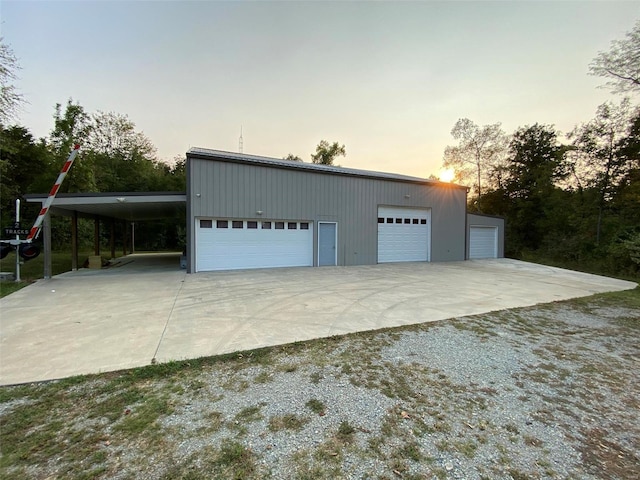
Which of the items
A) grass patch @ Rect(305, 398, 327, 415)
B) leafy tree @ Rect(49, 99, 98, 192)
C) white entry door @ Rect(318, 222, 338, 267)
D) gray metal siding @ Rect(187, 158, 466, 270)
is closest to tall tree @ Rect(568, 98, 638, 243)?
gray metal siding @ Rect(187, 158, 466, 270)

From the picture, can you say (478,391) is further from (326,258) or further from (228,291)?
(326,258)

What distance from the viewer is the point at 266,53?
10.5 metres

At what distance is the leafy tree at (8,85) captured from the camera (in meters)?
11.6

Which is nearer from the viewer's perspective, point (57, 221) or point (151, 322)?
point (151, 322)

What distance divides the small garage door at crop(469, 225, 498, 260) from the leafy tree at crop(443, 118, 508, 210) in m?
8.75

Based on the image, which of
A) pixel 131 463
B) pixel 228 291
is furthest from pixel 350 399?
pixel 228 291

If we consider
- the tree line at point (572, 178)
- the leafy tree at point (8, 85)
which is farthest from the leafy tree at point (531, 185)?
the leafy tree at point (8, 85)

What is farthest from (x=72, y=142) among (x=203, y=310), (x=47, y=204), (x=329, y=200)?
(x=203, y=310)

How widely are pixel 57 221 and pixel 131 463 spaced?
88.3 feet

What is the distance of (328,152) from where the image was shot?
113 feet

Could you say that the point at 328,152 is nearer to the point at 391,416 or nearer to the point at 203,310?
the point at 203,310

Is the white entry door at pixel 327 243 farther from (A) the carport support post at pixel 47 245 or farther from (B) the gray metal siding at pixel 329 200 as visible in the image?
(A) the carport support post at pixel 47 245

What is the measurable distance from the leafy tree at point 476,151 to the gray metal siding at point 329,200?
10.7m

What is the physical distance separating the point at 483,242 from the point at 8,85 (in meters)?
24.4
